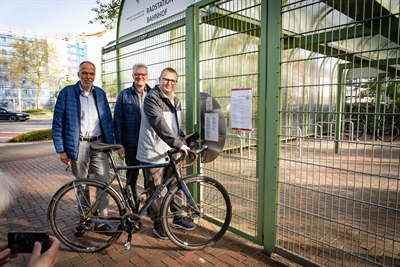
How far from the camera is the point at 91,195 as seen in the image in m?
2.93

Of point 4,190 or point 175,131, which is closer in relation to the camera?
point 4,190

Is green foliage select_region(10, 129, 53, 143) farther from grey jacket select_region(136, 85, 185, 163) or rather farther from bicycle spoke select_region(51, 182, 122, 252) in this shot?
grey jacket select_region(136, 85, 185, 163)

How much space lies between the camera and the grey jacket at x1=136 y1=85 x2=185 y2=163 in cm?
301

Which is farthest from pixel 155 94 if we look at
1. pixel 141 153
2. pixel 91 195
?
pixel 91 195

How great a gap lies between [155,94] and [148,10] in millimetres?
2162

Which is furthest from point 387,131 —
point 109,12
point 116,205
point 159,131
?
point 109,12

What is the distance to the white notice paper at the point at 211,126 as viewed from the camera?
332 cm

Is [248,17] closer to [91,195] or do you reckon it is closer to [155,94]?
[155,94]

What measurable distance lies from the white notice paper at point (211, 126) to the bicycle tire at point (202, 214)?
55cm

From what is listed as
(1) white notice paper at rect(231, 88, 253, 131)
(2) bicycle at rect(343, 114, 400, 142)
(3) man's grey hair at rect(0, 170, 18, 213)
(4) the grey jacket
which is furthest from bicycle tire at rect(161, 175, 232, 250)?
(3) man's grey hair at rect(0, 170, 18, 213)

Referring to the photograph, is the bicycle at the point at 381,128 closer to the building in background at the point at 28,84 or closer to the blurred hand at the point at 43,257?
the blurred hand at the point at 43,257

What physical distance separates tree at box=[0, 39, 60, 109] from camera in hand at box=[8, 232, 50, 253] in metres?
43.7

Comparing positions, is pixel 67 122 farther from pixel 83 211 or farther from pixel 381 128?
pixel 381 128

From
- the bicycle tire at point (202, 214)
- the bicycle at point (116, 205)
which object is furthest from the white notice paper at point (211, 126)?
the bicycle tire at point (202, 214)
